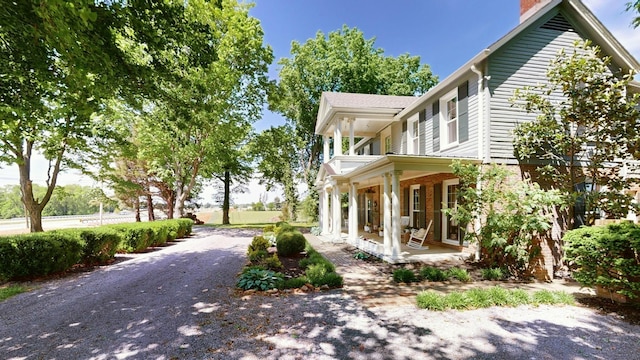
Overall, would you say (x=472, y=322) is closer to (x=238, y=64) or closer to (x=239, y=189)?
(x=238, y=64)

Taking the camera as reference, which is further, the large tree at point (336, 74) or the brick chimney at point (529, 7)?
the large tree at point (336, 74)

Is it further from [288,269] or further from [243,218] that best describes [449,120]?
[243,218]

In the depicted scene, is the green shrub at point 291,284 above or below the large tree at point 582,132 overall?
below

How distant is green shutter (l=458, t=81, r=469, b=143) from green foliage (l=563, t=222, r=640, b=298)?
168 inches

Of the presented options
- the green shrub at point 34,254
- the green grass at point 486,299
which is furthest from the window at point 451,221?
the green shrub at point 34,254

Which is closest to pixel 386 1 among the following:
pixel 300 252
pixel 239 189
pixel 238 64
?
pixel 238 64

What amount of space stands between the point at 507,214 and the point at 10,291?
1175cm

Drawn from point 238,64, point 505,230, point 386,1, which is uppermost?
point 386,1

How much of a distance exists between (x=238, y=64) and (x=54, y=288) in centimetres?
1588

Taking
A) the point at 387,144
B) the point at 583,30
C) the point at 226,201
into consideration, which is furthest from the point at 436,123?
the point at 226,201

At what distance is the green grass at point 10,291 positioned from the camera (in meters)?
5.91

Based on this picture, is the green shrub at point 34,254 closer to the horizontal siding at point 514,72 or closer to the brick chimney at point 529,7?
the horizontal siding at point 514,72

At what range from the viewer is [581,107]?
7.18 meters

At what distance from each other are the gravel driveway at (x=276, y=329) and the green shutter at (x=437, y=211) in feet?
18.3
